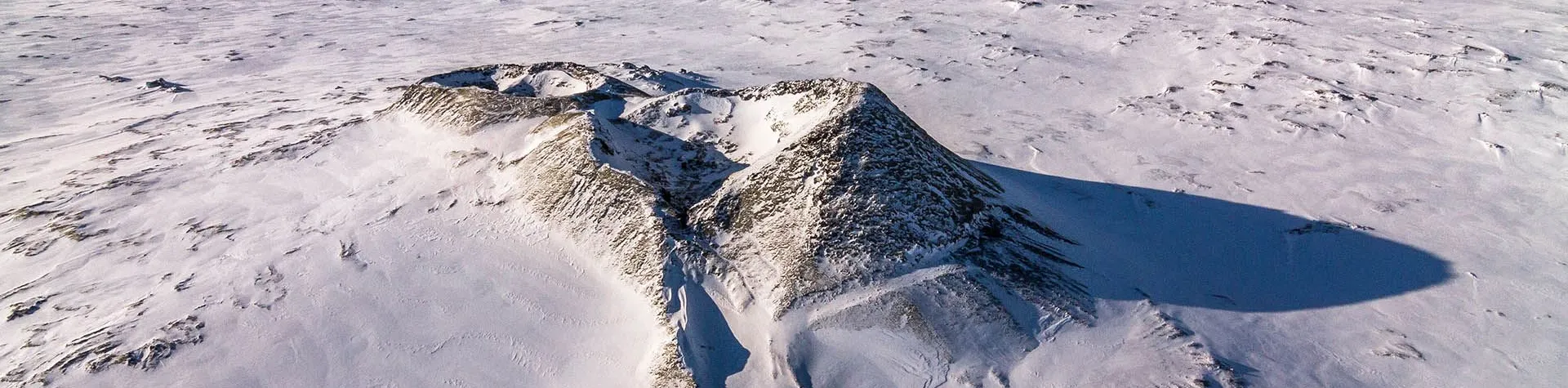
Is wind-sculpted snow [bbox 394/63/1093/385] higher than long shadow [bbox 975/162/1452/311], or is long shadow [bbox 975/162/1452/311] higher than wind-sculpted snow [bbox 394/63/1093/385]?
wind-sculpted snow [bbox 394/63/1093/385]

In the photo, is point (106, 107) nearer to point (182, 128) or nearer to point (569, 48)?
point (182, 128)

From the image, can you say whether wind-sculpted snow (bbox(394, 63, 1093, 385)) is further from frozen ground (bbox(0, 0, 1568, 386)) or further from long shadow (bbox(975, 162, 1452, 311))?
long shadow (bbox(975, 162, 1452, 311))

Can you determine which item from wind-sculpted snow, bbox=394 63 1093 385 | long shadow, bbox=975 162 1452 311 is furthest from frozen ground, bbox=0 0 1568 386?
wind-sculpted snow, bbox=394 63 1093 385

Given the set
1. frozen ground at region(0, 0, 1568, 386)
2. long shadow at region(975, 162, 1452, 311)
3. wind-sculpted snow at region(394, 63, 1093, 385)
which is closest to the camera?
wind-sculpted snow at region(394, 63, 1093, 385)

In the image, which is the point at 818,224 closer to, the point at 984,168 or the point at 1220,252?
the point at 984,168

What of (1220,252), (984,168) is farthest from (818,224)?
(1220,252)

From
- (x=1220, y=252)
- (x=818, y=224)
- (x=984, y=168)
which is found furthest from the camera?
(x=984, y=168)

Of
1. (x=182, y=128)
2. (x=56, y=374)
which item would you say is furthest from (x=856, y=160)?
(x=182, y=128)
